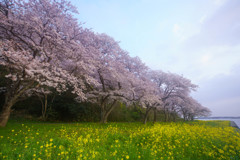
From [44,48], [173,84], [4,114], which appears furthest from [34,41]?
[173,84]

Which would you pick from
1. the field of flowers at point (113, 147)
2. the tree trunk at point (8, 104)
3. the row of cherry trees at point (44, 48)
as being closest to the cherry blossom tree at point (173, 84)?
the row of cherry trees at point (44, 48)

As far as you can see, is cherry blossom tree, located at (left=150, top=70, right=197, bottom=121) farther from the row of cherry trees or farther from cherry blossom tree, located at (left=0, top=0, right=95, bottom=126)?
cherry blossom tree, located at (left=0, top=0, right=95, bottom=126)

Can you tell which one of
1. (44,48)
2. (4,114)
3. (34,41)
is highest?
(34,41)

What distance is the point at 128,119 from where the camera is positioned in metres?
25.8

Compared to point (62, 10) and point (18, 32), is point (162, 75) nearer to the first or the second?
point (62, 10)

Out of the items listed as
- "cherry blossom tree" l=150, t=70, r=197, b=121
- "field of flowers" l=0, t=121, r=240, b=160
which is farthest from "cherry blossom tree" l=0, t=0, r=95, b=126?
"cherry blossom tree" l=150, t=70, r=197, b=121

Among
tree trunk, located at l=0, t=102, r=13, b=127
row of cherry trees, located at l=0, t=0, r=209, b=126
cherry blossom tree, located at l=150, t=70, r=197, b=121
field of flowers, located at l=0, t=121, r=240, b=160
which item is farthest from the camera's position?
cherry blossom tree, located at l=150, t=70, r=197, b=121

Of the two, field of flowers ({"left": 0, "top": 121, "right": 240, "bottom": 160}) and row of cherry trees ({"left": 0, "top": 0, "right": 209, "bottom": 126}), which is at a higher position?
row of cherry trees ({"left": 0, "top": 0, "right": 209, "bottom": 126})

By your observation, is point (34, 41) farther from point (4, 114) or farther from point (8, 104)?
point (4, 114)

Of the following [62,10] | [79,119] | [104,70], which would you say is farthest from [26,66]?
[79,119]

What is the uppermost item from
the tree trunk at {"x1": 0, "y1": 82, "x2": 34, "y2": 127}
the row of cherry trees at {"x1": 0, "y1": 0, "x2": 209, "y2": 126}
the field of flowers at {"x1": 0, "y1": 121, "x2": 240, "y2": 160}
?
the row of cherry trees at {"x1": 0, "y1": 0, "x2": 209, "y2": 126}

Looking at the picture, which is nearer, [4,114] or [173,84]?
[4,114]

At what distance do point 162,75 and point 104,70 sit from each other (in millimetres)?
13187

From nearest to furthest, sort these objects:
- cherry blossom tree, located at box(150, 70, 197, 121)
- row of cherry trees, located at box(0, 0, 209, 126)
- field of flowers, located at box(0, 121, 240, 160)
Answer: field of flowers, located at box(0, 121, 240, 160)
row of cherry trees, located at box(0, 0, 209, 126)
cherry blossom tree, located at box(150, 70, 197, 121)
